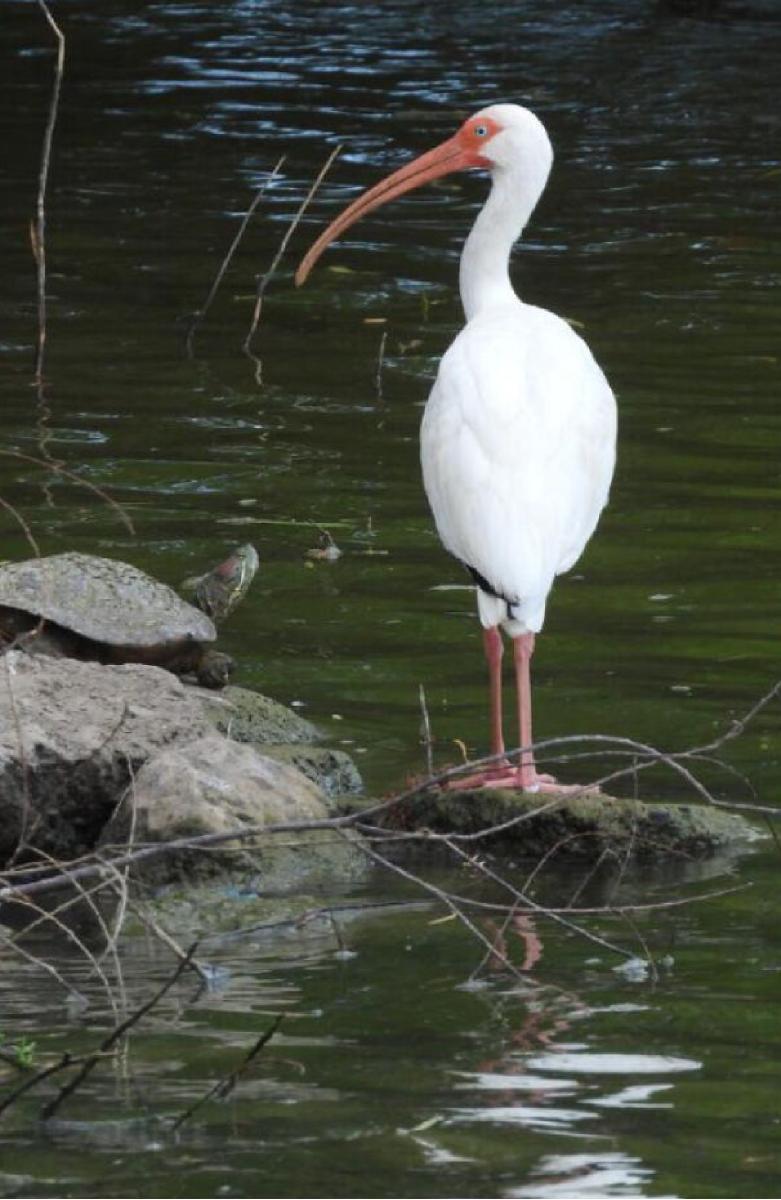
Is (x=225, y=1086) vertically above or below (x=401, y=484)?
above

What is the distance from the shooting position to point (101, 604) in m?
8.13

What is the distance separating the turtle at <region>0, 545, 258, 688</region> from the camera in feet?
26.5

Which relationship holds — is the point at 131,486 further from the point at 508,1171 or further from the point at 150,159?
the point at 150,159

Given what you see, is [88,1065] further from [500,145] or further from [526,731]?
[500,145]

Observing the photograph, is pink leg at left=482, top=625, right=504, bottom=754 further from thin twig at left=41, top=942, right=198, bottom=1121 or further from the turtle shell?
thin twig at left=41, top=942, right=198, bottom=1121

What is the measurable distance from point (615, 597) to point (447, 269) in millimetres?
5729

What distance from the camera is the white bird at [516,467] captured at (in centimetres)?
731

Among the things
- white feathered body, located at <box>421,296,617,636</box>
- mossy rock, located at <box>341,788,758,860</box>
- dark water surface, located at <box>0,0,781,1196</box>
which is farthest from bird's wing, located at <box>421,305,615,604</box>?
dark water surface, located at <box>0,0,781,1196</box>

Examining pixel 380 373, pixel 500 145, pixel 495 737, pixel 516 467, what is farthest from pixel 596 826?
pixel 380 373

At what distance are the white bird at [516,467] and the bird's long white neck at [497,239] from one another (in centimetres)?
26

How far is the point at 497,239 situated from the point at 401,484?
2.01 meters

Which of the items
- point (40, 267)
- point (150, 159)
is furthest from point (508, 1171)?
point (150, 159)

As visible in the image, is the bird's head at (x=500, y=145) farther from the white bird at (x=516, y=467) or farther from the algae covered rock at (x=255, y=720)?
the algae covered rock at (x=255, y=720)

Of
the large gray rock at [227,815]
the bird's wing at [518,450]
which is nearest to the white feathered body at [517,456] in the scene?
the bird's wing at [518,450]
